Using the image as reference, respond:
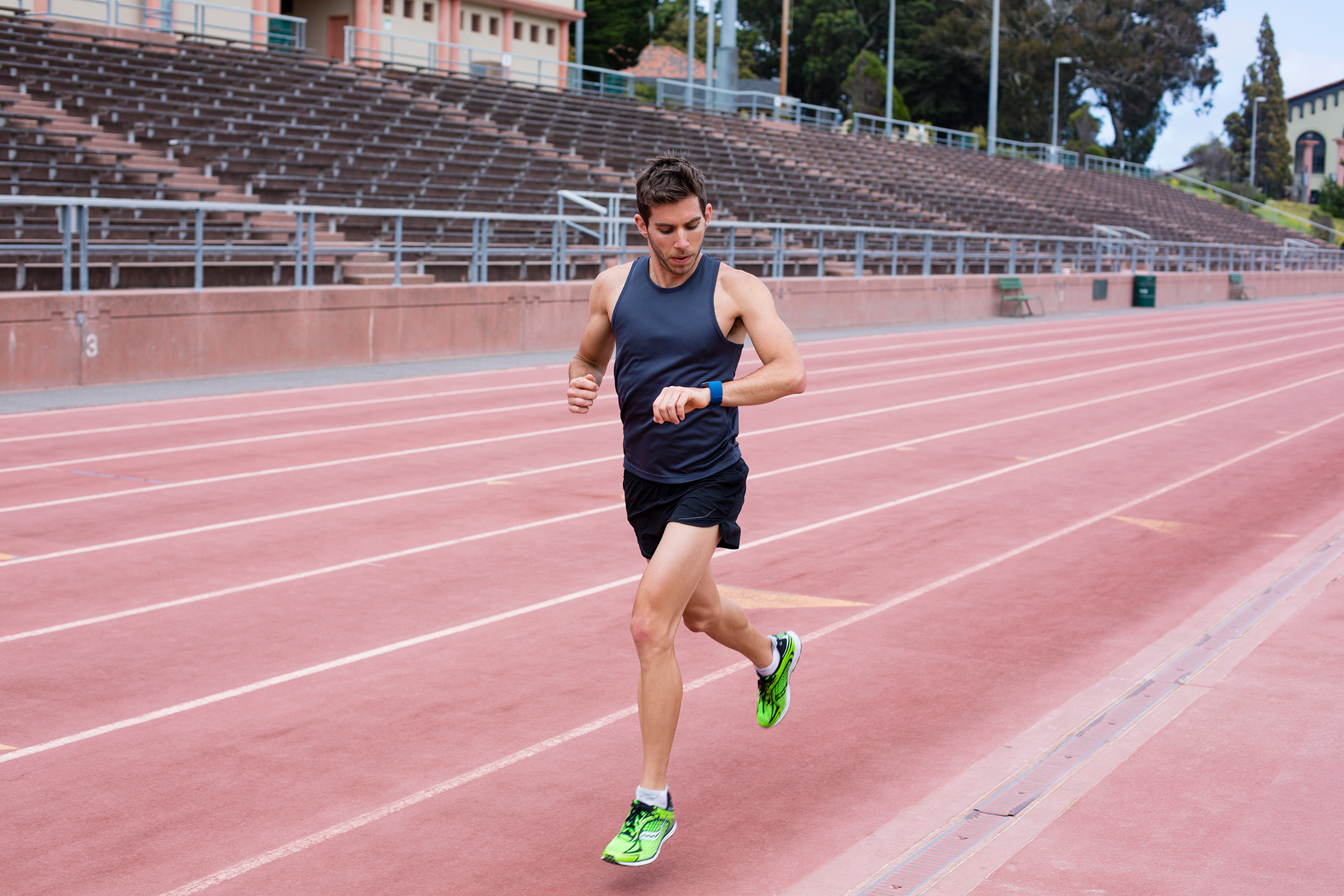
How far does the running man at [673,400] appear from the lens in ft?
13.8

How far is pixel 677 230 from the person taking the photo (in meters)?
4.25

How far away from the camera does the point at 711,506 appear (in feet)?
14.5

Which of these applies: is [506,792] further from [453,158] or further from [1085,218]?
[1085,218]

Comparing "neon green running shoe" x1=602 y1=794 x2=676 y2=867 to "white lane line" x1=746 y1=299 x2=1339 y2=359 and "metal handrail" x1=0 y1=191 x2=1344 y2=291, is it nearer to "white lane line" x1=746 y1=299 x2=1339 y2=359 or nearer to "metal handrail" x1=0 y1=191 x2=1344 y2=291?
"metal handrail" x1=0 y1=191 x2=1344 y2=291

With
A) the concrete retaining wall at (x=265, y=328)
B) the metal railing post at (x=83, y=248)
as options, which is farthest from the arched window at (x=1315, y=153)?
the metal railing post at (x=83, y=248)

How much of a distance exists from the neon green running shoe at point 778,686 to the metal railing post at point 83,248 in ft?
36.6

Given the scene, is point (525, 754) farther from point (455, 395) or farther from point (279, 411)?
point (455, 395)

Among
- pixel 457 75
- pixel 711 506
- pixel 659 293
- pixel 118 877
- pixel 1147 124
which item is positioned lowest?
pixel 118 877

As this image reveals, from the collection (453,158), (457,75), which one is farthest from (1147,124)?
→ (453,158)

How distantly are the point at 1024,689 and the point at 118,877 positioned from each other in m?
3.60

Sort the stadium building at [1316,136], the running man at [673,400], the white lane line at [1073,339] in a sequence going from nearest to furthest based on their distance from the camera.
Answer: the running man at [673,400] < the white lane line at [1073,339] < the stadium building at [1316,136]

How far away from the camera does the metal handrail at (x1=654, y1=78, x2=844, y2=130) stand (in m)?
48.2

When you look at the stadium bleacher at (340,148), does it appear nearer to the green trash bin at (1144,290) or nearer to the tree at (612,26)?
the green trash bin at (1144,290)

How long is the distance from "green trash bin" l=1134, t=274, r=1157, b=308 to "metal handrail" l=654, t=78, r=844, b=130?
14723 millimetres
